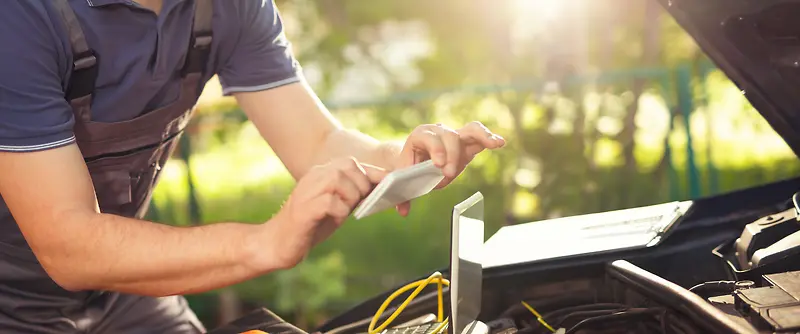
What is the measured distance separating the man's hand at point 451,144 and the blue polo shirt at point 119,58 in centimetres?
52

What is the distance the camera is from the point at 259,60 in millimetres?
1808

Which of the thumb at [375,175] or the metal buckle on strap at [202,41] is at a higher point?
the metal buckle on strap at [202,41]

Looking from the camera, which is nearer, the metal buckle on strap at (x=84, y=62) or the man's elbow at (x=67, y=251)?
the man's elbow at (x=67, y=251)

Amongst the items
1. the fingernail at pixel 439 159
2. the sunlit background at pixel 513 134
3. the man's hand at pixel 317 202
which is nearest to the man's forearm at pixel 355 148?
the fingernail at pixel 439 159

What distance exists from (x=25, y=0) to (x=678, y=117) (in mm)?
3086

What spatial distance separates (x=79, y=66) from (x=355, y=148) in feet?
1.86

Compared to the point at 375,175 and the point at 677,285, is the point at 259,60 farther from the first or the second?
the point at 677,285

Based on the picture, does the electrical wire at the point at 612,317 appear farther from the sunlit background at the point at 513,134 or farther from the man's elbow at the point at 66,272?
the sunlit background at the point at 513,134

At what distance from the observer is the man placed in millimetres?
1231

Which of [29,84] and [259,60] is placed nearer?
[29,84]

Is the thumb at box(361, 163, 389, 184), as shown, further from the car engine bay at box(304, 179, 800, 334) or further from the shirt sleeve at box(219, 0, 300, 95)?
the shirt sleeve at box(219, 0, 300, 95)

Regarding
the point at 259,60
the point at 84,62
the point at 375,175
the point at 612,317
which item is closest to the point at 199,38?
the point at 259,60

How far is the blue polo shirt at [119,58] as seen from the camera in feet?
4.19

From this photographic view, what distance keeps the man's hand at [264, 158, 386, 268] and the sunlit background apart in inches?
108
